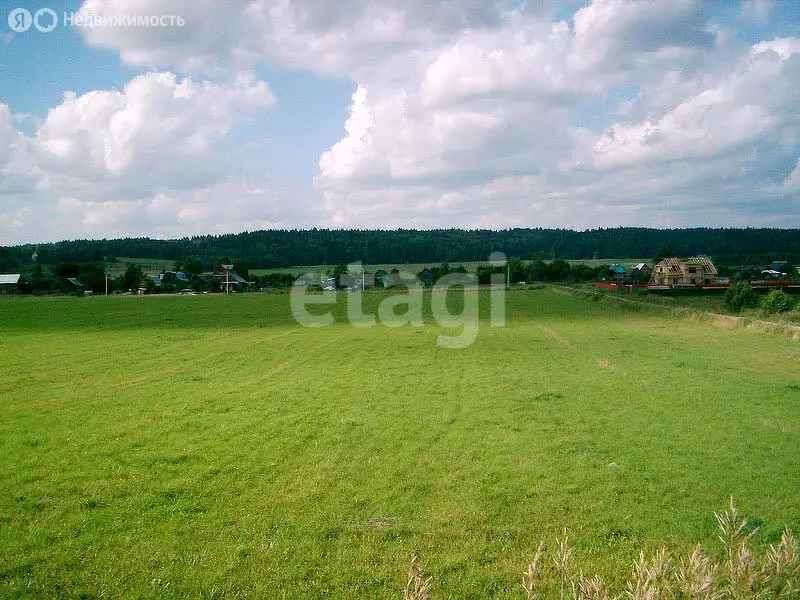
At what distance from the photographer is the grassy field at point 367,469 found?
235 inches

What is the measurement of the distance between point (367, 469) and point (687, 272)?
75.4m

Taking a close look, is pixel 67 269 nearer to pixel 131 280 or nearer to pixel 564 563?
pixel 131 280

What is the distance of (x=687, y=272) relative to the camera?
243 feet

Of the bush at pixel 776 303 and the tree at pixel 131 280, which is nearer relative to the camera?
the bush at pixel 776 303

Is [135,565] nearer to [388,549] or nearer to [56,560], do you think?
[56,560]

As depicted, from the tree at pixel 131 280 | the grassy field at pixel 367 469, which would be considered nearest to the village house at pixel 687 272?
the grassy field at pixel 367 469

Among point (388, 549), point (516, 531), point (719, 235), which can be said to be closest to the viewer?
point (388, 549)

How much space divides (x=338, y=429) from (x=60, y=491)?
15.5ft

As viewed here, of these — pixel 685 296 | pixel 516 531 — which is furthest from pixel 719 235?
pixel 516 531

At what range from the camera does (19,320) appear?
1470 inches

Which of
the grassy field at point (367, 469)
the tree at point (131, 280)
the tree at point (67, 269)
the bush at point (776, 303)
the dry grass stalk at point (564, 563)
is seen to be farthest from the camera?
the tree at point (67, 269)

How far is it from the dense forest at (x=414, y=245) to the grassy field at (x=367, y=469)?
127 meters

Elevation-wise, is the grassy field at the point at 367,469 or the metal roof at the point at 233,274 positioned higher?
the metal roof at the point at 233,274

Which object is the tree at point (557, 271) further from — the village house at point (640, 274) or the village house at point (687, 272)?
the village house at point (687, 272)
